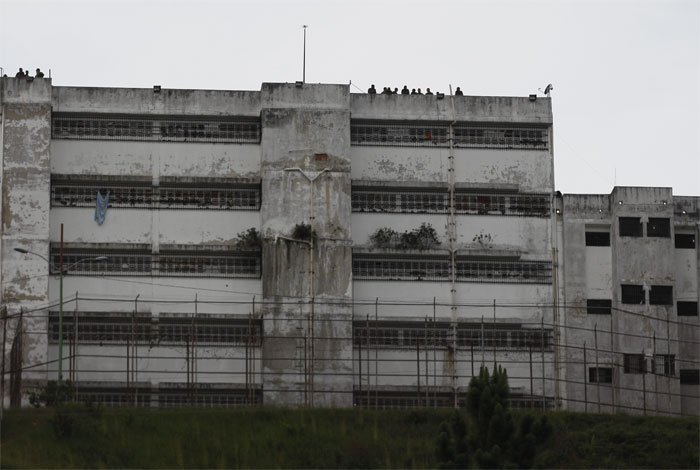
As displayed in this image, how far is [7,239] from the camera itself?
7469 centimetres

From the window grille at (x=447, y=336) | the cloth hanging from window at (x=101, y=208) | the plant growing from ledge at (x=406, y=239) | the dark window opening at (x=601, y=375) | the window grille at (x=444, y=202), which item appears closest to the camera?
the window grille at (x=447, y=336)

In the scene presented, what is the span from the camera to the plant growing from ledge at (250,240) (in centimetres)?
7600

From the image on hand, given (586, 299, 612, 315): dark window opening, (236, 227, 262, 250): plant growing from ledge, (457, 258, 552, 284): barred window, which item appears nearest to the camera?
(236, 227, 262, 250): plant growing from ledge

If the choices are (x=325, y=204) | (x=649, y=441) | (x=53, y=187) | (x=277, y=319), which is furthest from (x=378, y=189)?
(x=649, y=441)

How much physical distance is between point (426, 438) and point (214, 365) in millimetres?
15641

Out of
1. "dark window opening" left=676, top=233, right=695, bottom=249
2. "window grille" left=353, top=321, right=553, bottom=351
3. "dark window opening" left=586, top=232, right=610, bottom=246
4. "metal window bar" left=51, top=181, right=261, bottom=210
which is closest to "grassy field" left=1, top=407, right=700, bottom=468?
"window grille" left=353, top=321, right=553, bottom=351

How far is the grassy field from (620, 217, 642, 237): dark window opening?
14.8 metres

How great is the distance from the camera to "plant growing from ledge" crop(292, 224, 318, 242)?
75438 mm

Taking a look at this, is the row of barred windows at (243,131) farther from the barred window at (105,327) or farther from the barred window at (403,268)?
the barred window at (105,327)

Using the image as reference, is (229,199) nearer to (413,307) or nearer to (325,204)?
(325,204)

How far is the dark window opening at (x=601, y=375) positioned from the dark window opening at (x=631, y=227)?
6381 millimetres

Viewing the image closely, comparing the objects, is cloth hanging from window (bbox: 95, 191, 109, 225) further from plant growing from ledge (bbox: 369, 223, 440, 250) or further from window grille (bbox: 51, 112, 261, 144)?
plant growing from ledge (bbox: 369, 223, 440, 250)

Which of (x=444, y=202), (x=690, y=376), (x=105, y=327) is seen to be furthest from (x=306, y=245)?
(x=690, y=376)

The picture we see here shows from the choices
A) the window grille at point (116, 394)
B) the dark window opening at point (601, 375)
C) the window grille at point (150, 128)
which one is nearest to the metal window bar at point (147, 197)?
the window grille at point (150, 128)
